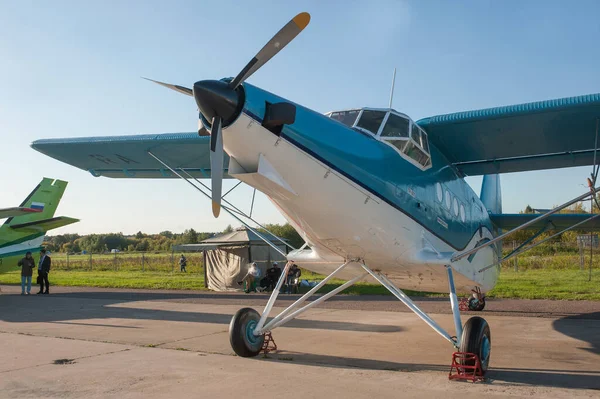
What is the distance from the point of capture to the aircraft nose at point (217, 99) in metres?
4.92

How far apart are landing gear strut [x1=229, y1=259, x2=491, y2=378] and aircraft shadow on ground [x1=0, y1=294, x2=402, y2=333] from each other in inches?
122

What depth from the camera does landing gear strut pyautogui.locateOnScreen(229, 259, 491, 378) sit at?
5.73m

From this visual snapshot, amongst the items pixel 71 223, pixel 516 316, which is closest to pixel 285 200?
pixel 516 316

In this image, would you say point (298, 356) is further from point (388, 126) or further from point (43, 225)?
point (43, 225)

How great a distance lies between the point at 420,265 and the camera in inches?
265

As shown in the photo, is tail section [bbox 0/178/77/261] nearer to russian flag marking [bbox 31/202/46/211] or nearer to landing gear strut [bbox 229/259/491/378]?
russian flag marking [bbox 31/202/46/211]

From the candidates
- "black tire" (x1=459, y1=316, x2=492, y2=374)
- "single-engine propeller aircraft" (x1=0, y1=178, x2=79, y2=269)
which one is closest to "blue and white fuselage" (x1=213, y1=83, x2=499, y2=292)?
"black tire" (x1=459, y1=316, x2=492, y2=374)

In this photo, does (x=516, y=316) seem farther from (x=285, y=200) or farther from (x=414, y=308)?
(x=285, y=200)

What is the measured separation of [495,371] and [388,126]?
3.28 m

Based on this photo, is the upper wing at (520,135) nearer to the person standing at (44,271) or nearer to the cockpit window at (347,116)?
the cockpit window at (347,116)

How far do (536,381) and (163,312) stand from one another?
965cm

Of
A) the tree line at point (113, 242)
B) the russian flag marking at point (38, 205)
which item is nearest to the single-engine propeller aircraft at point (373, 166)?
the russian flag marking at point (38, 205)

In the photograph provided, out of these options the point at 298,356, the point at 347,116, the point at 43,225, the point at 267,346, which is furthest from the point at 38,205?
the point at 347,116

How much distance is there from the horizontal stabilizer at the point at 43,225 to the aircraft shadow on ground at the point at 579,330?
17.1m
